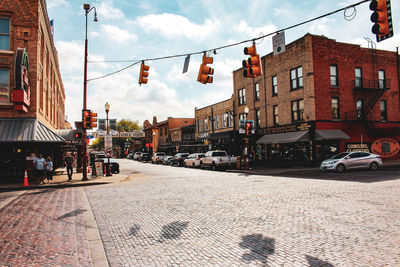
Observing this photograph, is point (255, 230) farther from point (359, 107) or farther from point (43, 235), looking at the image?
point (359, 107)

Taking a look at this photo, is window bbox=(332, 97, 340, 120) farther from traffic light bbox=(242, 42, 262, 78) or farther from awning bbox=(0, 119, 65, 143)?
awning bbox=(0, 119, 65, 143)

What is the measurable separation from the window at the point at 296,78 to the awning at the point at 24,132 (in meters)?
20.9

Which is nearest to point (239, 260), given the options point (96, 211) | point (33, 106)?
point (96, 211)

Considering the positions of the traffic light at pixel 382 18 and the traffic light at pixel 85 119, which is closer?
the traffic light at pixel 382 18

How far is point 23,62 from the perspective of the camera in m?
15.3

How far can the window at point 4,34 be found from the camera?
16984 mm

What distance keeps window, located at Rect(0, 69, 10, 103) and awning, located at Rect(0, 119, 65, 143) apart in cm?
130

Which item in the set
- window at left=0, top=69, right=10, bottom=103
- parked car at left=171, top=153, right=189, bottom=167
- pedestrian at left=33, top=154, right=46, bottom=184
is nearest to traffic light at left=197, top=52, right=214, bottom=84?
pedestrian at left=33, top=154, right=46, bottom=184

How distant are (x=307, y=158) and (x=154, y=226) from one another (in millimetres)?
22398

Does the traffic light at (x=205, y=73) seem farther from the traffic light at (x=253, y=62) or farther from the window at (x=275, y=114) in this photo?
the window at (x=275, y=114)

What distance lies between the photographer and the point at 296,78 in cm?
2812

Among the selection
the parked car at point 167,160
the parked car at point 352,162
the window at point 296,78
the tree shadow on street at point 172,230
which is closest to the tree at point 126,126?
the parked car at point 167,160

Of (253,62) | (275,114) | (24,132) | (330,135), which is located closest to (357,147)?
(330,135)

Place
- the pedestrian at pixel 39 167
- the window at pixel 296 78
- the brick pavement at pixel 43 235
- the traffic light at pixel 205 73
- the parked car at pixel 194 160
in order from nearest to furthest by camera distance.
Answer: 1. the brick pavement at pixel 43 235
2. the traffic light at pixel 205 73
3. the pedestrian at pixel 39 167
4. the window at pixel 296 78
5. the parked car at pixel 194 160
